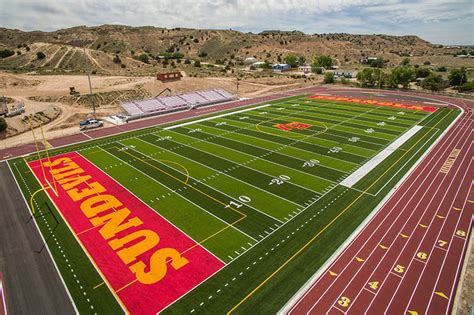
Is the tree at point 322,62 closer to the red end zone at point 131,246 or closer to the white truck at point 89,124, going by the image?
the white truck at point 89,124

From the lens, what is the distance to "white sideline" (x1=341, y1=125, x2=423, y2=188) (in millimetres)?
27891

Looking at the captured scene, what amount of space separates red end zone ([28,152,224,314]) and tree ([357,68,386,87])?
2977 inches

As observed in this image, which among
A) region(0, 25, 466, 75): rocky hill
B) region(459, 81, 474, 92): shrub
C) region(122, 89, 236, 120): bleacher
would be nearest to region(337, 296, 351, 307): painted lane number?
region(122, 89, 236, 120): bleacher

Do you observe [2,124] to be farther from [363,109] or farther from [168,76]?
[363,109]

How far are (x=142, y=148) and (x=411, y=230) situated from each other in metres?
30.5

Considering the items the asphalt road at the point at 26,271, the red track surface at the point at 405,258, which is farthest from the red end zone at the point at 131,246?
the red track surface at the point at 405,258

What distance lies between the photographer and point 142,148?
3756 centimetres

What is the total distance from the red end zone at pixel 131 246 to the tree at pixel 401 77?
75.7 m

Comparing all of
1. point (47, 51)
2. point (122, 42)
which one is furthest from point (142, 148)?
point (122, 42)

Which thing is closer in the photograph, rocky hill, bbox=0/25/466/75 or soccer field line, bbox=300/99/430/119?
soccer field line, bbox=300/99/430/119

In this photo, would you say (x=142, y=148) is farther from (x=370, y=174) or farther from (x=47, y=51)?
(x=47, y=51)

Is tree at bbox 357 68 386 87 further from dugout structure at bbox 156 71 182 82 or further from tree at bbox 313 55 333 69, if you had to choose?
dugout structure at bbox 156 71 182 82

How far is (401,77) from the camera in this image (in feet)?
248

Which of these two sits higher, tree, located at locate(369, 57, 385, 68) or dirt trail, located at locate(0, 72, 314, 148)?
tree, located at locate(369, 57, 385, 68)
